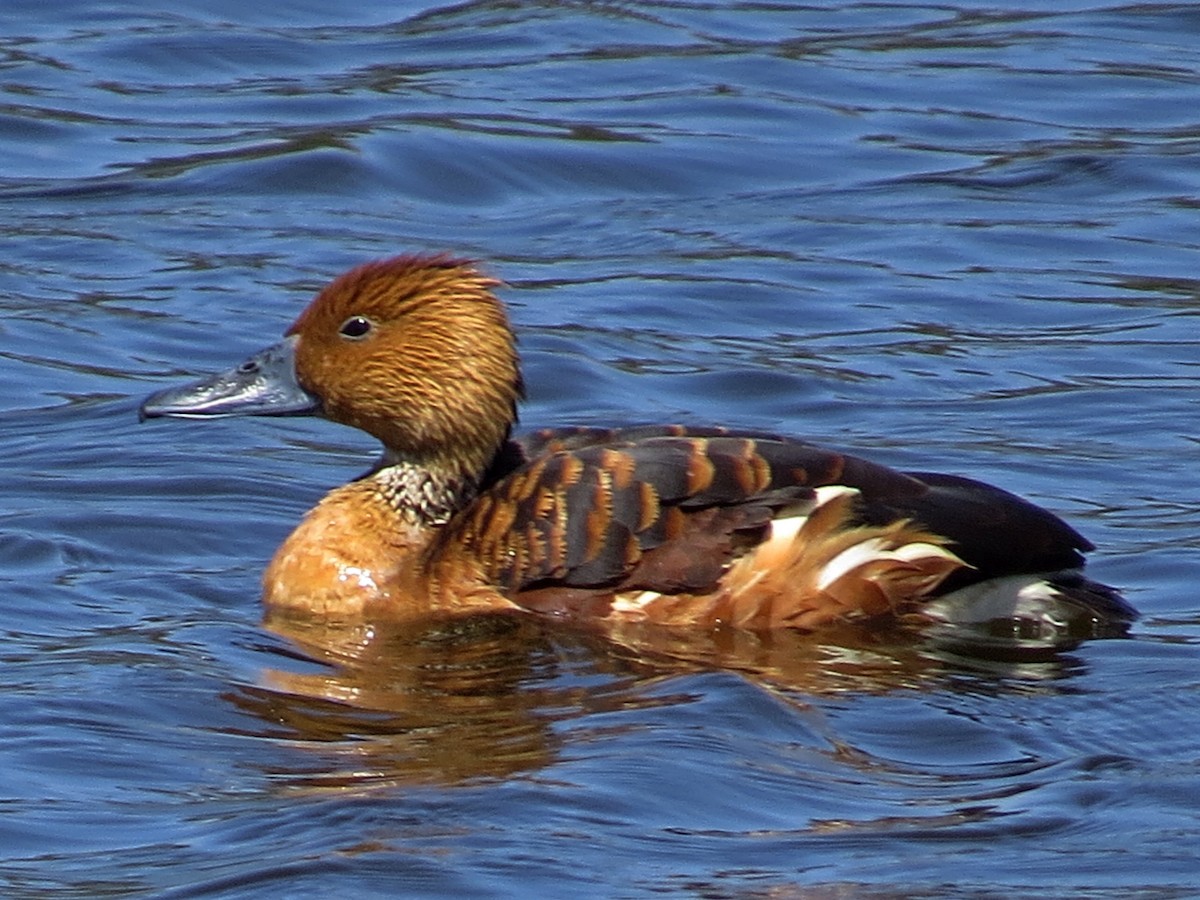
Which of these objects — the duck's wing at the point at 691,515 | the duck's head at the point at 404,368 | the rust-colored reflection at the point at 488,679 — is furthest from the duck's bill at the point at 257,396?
the duck's wing at the point at 691,515

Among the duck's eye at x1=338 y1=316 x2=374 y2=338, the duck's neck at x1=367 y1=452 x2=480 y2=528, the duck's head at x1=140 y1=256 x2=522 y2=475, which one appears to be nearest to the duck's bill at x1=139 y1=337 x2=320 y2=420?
the duck's head at x1=140 y1=256 x2=522 y2=475

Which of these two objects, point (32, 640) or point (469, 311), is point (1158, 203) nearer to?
point (469, 311)

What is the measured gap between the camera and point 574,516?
8445 mm

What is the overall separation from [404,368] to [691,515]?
1.20 metres

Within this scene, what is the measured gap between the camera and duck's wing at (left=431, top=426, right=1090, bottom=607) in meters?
8.42

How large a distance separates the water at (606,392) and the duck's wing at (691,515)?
25 cm

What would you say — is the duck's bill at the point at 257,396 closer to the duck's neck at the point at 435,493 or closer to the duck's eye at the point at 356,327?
the duck's eye at the point at 356,327

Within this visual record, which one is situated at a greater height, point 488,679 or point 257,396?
point 257,396

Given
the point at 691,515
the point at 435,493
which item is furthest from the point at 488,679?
the point at 435,493

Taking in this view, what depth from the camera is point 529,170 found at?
1559 centimetres

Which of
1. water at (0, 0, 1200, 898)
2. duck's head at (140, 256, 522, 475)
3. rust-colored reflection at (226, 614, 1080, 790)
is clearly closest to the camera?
water at (0, 0, 1200, 898)

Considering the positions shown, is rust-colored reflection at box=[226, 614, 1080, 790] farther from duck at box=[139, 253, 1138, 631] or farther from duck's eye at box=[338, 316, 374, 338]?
duck's eye at box=[338, 316, 374, 338]

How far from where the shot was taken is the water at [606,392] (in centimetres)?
664

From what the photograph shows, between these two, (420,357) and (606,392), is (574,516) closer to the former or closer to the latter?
(420,357)
